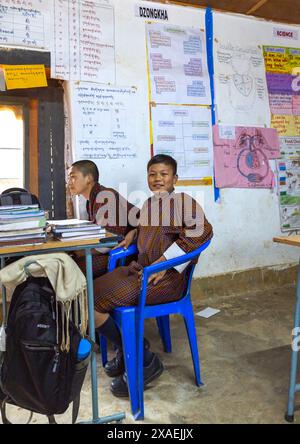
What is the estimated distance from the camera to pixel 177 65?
3.02m

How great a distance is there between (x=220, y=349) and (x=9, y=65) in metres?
2.32

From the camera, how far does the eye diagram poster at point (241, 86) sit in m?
3.21

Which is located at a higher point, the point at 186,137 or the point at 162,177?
the point at 186,137

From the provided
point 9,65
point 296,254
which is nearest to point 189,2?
point 9,65

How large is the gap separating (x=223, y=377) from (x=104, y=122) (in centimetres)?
190

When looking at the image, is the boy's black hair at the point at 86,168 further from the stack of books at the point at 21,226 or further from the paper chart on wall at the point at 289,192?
the paper chart on wall at the point at 289,192

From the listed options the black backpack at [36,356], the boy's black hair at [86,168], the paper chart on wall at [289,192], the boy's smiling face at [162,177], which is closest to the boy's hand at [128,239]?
the boy's smiling face at [162,177]

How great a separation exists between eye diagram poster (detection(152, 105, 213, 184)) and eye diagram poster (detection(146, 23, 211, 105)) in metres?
0.09

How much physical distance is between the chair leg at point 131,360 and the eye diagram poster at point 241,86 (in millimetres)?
2134

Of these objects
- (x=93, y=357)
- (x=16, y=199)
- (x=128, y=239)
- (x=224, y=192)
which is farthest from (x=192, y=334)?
(x=224, y=192)

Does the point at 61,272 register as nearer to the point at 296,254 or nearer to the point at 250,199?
the point at 250,199

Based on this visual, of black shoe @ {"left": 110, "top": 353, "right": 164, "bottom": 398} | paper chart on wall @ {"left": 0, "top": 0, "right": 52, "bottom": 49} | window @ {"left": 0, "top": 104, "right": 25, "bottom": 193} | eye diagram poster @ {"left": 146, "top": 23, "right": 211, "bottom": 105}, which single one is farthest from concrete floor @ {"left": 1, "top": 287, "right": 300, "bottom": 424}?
paper chart on wall @ {"left": 0, "top": 0, "right": 52, "bottom": 49}

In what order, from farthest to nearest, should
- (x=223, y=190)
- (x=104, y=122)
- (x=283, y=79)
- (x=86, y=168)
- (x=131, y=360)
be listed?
(x=283, y=79)
(x=223, y=190)
(x=104, y=122)
(x=86, y=168)
(x=131, y=360)

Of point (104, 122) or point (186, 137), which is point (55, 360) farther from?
point (186, 137)
